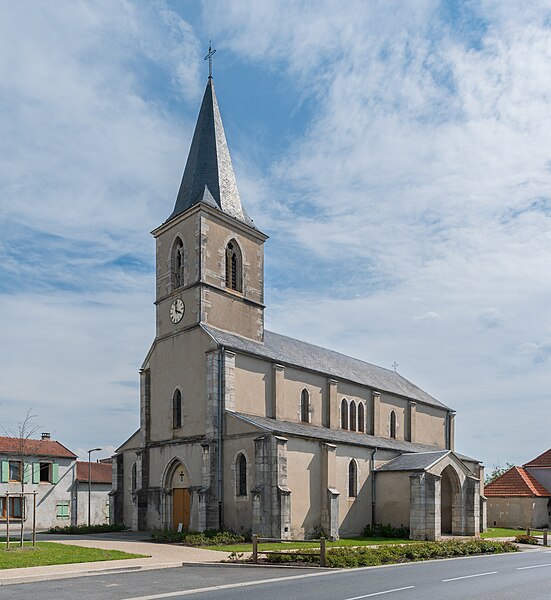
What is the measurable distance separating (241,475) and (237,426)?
2.23m

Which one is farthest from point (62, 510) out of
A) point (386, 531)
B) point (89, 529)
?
point (386, 531)

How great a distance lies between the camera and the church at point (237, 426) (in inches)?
1193

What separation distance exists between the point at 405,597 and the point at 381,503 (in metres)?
21.6

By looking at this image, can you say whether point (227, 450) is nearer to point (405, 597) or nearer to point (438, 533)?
point (438, 533)

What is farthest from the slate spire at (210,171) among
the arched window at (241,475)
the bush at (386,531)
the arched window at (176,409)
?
the bush at (386,531)

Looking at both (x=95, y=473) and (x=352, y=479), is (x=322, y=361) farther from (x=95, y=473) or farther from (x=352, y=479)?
(x=95, y=473)

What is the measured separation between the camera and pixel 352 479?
3431 centimetres

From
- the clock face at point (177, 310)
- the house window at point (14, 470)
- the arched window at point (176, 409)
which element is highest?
the clock face at point (177, 310)

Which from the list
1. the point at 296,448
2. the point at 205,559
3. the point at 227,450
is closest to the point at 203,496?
the point at 227,450

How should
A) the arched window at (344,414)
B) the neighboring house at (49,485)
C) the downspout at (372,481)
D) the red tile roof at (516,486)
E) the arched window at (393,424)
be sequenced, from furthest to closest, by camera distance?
the neighboring house at (49,485) → the red tile roof at (516,486) → the arched window at (393,424) → the arched window at (344,414) → the downspout at (372,481)

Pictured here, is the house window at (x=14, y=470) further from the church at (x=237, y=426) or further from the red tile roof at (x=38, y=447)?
the church at (x=237, y=426)

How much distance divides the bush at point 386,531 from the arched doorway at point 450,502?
4070 millimetres

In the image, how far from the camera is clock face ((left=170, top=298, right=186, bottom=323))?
115ft

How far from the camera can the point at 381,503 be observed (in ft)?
115
